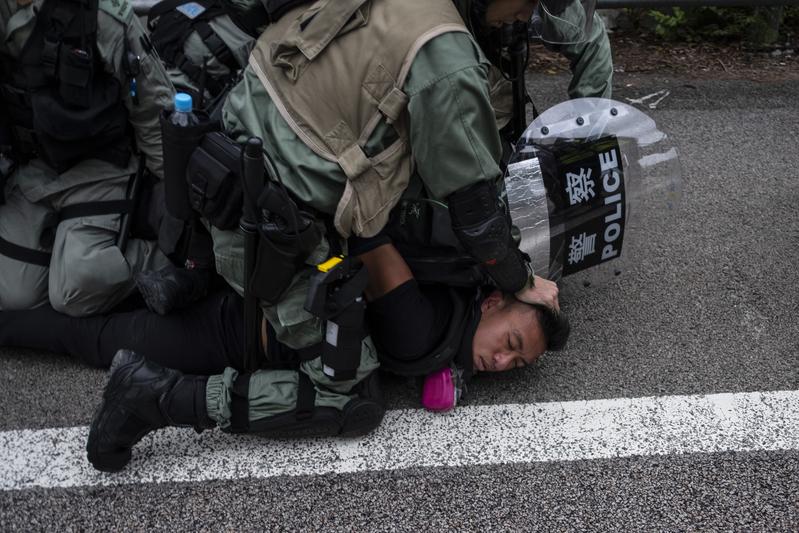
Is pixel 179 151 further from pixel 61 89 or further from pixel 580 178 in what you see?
pixel 580 178

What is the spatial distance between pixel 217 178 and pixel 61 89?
0.75 m

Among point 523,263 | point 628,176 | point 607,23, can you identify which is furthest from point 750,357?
point 607,23

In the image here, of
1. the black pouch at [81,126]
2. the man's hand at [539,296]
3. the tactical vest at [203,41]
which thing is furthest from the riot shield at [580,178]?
the black pouch at [81,126]

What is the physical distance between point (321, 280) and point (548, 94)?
2977 millimetres

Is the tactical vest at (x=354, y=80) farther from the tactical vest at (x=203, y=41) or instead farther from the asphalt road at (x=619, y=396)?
the tactical vest at (x=203, y=41)

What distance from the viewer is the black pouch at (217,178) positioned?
2.16 m

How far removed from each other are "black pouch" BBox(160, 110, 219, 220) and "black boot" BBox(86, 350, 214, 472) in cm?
48

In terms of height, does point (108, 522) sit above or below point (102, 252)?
below

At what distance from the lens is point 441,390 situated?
2.54m

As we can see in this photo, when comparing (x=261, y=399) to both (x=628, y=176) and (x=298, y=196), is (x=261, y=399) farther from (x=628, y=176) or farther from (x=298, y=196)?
(x=628, y=176)

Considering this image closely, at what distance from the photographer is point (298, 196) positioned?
2250 mm

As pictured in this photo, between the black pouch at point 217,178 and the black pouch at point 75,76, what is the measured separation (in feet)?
1.99

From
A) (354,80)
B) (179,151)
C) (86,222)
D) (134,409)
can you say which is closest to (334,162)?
(354,80)

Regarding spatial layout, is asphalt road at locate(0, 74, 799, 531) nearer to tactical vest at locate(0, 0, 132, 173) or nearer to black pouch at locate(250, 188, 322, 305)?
black pouch at locate(250, 188, 322, 305)
